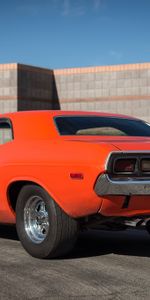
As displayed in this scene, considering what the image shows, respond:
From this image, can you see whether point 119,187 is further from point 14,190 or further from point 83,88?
point 83,88

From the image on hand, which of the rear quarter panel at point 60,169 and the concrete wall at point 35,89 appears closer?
the rear quarter panel at point 60,169

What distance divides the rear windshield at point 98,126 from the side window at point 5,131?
0.67 m

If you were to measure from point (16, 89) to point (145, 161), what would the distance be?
31.6 meters

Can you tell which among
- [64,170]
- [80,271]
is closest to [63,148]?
[64,170]

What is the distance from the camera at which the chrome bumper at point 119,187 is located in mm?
5457

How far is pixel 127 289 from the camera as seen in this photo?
486 cm

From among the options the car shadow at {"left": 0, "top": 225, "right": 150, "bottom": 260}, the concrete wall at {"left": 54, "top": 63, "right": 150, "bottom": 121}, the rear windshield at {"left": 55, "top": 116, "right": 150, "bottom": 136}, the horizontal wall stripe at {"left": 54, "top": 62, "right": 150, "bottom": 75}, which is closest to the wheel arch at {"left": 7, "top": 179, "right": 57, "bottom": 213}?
the rear windshield at {"left": 55, "top": 116, "right": 150, "bottom": 136}

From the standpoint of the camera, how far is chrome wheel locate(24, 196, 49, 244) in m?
6.23

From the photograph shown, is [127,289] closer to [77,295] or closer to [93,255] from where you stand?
[77,295]

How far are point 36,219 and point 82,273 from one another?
3.55ft

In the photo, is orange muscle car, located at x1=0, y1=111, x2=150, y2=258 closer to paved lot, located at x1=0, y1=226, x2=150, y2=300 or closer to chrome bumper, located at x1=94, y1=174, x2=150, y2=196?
chrome bumper, located at x1=94, y1=174, x2=150, y2=196

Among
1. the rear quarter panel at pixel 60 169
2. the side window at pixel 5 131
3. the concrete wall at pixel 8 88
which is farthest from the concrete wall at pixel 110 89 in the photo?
the rear quarter panel at pixel 60 169

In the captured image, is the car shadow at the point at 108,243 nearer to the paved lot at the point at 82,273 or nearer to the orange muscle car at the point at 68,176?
the paved lot at the point at 82,273

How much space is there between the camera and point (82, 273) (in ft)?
17.8
